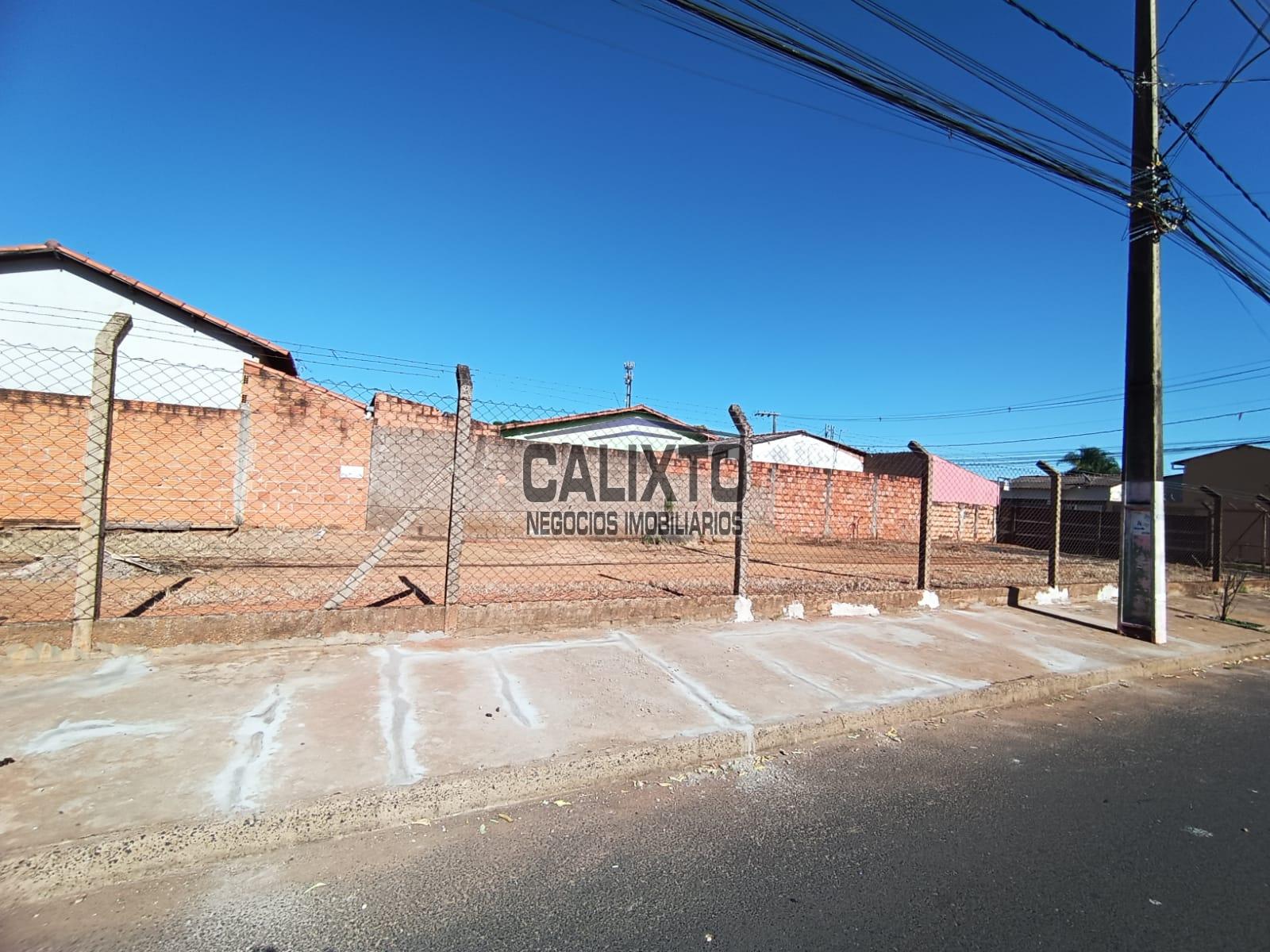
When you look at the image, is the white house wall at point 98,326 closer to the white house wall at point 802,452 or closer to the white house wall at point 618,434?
the white house wall at point 618,434

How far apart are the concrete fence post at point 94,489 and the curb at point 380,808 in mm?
2396

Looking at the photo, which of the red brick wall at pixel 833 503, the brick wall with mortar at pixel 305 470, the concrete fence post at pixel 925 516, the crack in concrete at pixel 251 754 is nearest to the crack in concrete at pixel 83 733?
the crack in concrete at pixel 251 754

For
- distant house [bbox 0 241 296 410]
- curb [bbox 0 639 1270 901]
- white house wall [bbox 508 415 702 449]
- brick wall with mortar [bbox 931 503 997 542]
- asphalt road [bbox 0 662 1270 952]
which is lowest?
asphalt road [bbox 0 662 1270 952]

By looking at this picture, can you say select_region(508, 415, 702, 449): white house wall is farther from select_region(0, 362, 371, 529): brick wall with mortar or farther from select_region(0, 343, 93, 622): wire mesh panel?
select_region(0, 343, 93, 622): wire mesh panel

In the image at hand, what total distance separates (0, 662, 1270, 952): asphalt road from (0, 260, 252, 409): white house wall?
15.2 m

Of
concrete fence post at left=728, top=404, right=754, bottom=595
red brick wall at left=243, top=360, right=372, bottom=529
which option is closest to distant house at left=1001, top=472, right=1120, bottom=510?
red brick wall at left=243, top=360, right=372, bottom=529

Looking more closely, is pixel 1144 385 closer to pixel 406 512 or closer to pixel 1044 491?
pixel 406 512

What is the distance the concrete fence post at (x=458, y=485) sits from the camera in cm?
500

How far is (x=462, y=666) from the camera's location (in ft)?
14.6

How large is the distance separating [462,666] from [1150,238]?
8688mm

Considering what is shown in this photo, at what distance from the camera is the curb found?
2.24m

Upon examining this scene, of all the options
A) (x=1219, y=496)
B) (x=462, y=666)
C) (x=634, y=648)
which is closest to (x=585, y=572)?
(x=634, y=648)

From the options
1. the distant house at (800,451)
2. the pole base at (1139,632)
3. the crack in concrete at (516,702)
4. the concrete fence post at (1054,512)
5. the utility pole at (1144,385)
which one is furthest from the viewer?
the distant house at (800,451)

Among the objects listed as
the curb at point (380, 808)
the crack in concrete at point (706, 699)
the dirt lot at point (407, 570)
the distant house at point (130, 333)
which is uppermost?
the distant house at point (130, 333)
